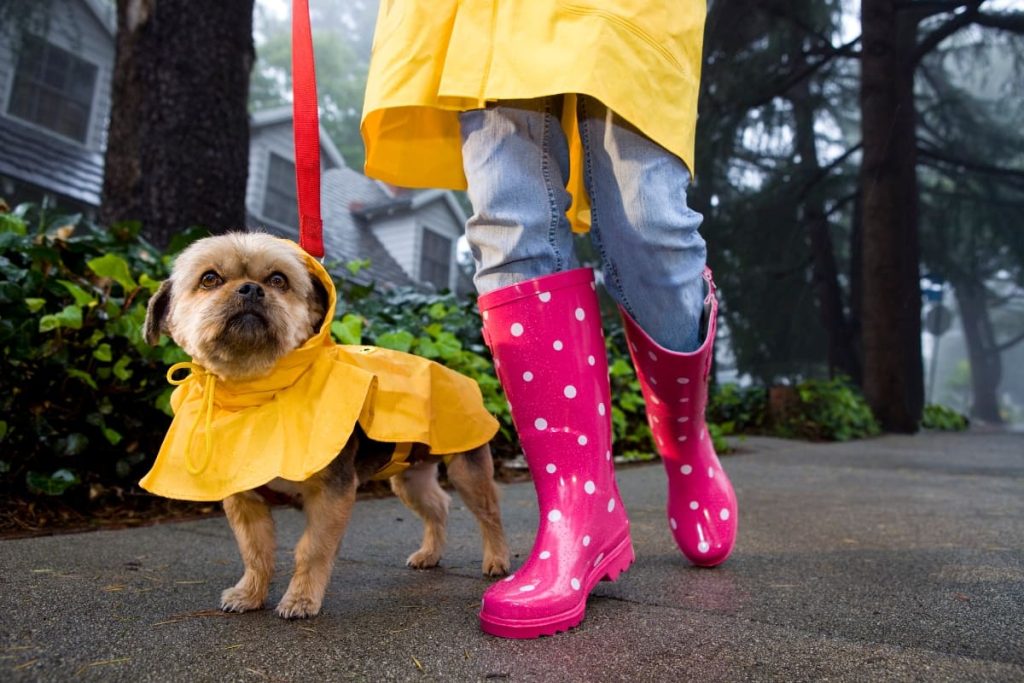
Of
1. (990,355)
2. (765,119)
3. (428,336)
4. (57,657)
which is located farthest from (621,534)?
(990,355)

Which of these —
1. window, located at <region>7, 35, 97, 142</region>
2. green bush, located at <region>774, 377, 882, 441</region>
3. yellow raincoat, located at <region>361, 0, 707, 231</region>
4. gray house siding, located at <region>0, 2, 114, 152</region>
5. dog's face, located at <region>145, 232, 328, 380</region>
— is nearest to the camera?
yellow raincoat, located at <region>361, 0, 707, 231</region>

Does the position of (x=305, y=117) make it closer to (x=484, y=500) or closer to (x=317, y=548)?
(x=317, y=548)

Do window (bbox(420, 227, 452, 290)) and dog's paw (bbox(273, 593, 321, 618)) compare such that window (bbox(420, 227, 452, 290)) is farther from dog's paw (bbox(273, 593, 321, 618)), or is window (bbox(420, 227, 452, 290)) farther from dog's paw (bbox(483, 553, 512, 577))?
dog's paw (bbox(273, 593, 321, 618))

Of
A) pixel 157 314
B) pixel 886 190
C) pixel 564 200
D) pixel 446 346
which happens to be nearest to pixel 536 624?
pixel 564 200

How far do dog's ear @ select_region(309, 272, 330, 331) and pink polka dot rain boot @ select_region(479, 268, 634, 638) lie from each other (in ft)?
1.85

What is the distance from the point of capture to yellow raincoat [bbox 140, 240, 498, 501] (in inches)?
68.7

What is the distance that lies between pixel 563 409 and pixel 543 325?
8.1 inches

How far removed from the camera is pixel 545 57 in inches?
66.7

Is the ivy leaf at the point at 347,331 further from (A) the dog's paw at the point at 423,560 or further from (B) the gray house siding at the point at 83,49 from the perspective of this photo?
(B) the gray house siding at the point at 83,49

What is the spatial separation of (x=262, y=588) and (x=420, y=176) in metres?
1.19

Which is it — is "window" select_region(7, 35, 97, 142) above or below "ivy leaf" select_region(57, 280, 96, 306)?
above

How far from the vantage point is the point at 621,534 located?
6.08 feet

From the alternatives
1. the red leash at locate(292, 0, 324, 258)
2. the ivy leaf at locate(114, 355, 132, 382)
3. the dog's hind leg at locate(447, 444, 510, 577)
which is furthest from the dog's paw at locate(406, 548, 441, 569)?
the ivy leaf at locate(114, 355, 132, 382)

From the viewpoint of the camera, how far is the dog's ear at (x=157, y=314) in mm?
2127
